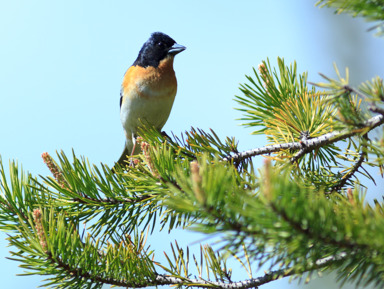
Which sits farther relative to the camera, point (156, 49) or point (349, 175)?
point (156, 49)

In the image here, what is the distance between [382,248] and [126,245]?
1.02m

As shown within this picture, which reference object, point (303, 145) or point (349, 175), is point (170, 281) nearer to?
point (303, 145)

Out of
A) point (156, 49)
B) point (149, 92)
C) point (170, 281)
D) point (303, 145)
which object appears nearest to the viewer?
point (170, 281)

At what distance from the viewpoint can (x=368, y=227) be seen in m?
1.00

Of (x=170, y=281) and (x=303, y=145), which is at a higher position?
(x=303, y=145)

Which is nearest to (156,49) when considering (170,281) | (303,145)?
(303,145)

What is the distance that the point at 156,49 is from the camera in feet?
14.2

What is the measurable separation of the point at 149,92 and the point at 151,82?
0.11 meters

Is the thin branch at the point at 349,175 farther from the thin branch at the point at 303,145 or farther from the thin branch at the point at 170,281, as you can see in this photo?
the thin branch at the point at 170,281

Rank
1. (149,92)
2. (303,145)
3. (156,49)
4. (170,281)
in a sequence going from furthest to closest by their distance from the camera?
1. (156,49)
2. (149,92)
3. (303,145)
4. (170,281)

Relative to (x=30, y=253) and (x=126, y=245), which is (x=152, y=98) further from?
(x=30, y=253)

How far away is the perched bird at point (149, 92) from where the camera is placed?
3820 mm

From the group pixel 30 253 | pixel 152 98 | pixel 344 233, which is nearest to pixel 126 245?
pixel 30 253

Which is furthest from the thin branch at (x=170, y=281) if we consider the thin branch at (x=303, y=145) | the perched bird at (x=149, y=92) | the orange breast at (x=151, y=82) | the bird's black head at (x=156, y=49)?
the bird's black head at (x=156, y=49)
